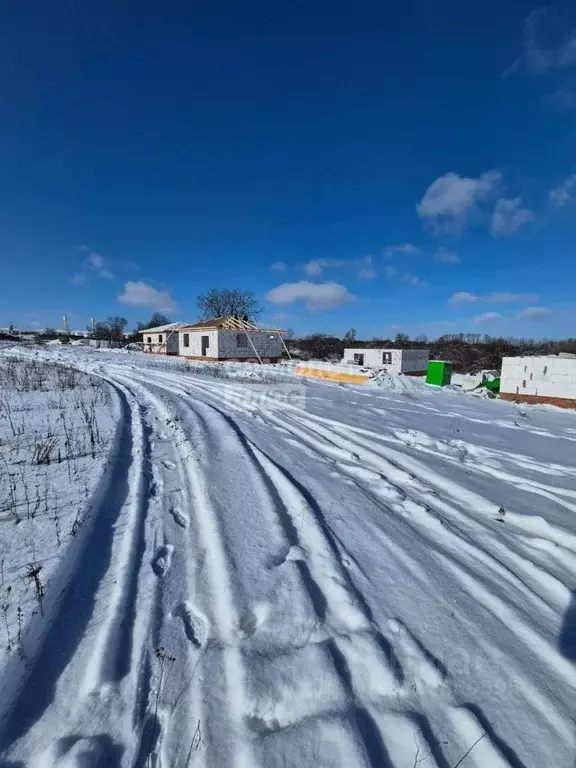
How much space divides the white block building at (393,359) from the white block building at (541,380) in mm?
10962

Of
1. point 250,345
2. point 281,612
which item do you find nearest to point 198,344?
point 250,345

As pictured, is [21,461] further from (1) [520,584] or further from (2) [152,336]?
(2) [152,336]

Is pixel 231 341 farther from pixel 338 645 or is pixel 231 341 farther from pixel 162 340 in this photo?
pixel 338 645

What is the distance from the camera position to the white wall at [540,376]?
40.0 ft

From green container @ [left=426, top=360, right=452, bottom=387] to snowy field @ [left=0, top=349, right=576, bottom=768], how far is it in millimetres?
14313

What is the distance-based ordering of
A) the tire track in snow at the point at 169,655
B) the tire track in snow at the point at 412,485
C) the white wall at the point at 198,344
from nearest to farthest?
the tire track in snow at the point at 169,655 → the tire track in snow at the point at 412,485 → the white wall at the point at 198,344

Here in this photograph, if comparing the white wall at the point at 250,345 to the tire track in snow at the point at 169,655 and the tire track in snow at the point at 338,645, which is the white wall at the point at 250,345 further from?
the tire track in snow at the point at 338,645

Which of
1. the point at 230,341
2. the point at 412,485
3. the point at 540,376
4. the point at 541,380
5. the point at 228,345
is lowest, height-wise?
the point at 412,485

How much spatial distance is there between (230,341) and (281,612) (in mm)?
25662

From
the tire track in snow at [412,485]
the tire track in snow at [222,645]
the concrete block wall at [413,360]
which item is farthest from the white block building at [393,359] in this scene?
the tire track in snow at [222,645]

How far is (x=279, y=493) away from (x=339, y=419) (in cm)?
402

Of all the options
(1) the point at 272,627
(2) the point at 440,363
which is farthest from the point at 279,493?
(2) the point at 440,363

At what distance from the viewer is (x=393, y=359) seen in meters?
26.2

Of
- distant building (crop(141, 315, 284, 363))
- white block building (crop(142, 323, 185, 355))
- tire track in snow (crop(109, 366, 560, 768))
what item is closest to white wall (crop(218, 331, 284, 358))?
distant building (crop(141, 315, 284, 363))
